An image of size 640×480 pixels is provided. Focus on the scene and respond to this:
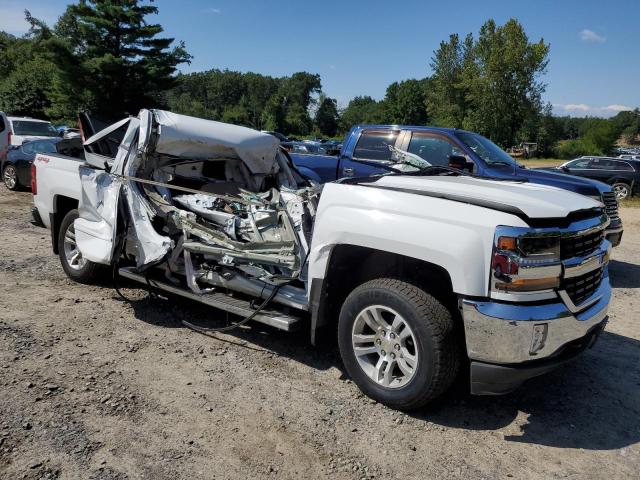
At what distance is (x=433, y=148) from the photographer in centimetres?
734

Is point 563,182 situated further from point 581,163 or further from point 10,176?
point 581,163

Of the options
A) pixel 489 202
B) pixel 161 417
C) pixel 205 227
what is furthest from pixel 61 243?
pixel 489 202

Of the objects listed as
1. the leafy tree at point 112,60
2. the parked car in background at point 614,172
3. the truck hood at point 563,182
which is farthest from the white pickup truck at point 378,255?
the leafy tree at point 112,60

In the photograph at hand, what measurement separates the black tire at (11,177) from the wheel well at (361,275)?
1259 centimetres

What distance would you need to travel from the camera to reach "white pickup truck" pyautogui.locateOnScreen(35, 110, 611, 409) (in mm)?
2918

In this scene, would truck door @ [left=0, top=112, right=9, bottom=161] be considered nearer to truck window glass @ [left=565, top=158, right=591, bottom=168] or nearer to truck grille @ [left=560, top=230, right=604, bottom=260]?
truck grille @ [left=560, top=230, right=604, bottom=260]

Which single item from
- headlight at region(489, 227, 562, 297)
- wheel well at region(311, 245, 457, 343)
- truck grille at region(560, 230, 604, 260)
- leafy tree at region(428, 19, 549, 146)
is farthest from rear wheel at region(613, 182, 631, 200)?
leafy tree at region(428, 19, 549, 146)

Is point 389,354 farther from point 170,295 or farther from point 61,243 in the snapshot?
point 61,243

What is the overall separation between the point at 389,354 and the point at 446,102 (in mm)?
56366

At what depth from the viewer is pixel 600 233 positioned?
138 inches

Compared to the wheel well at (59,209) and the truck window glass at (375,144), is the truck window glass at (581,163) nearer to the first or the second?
the truck window glass at (375,144)

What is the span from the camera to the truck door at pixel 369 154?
754cm

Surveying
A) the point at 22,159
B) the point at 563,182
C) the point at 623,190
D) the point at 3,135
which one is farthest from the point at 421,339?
the point at 623,190

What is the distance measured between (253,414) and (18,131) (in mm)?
15331
